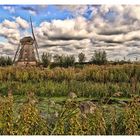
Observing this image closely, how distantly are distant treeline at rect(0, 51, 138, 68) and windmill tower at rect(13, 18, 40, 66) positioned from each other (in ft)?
0.16

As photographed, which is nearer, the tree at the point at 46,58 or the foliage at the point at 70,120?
the foliage at the point at 70,120

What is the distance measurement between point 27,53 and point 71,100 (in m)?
0.46

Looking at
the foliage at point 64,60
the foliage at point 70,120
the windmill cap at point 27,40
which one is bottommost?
the foliage at point 70,120

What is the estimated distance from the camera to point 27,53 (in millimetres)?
3146

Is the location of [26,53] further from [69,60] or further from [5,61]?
[69,60]

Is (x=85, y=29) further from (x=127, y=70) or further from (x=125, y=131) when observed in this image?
(x=125, y=131)

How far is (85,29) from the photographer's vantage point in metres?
3.10

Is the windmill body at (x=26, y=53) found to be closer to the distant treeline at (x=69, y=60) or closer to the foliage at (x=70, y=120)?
the distant treeline at (x=69, y=60)

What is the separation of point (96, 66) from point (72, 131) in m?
0.50

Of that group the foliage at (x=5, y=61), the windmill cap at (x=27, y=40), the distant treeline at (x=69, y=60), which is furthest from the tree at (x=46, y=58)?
the foliage at (x=5, y=61)

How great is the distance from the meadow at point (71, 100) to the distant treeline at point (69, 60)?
0.04 metres

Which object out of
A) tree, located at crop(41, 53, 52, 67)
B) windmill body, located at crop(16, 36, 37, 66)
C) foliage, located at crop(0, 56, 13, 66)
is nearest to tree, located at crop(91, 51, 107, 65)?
tree, located at crop(41, 53, 52, 67)

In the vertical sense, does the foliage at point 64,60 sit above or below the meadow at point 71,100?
above

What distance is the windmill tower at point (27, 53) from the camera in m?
3.09
